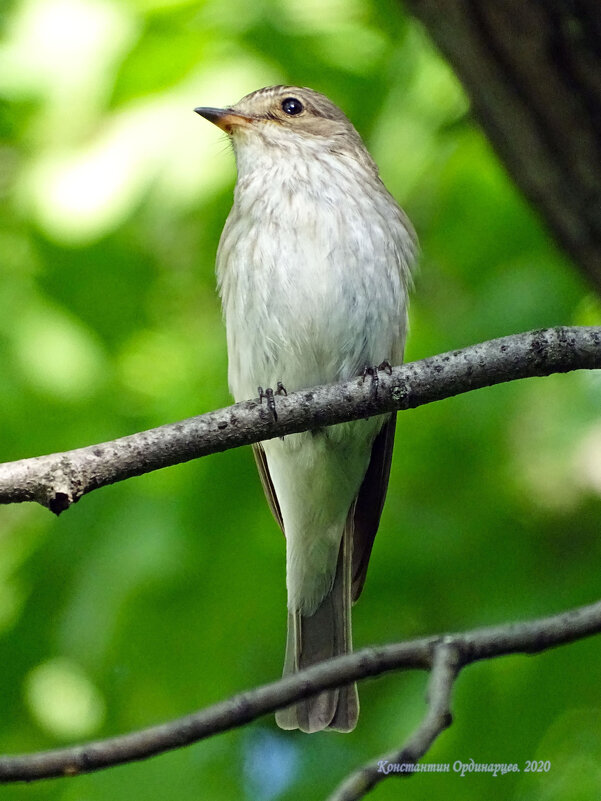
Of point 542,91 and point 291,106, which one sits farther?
point 291,106

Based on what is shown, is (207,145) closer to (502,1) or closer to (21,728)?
(502,1)

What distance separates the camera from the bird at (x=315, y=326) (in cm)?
482

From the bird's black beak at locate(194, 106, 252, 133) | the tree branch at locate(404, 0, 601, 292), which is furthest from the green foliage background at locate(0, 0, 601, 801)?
the tree branch at locate(404, 0, 601, 292)

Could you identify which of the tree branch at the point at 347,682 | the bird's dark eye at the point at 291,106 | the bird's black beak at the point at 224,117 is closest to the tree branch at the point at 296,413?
the tree branch at the point at 347,682

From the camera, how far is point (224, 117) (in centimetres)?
512

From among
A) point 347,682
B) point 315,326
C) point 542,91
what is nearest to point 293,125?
point 315,326

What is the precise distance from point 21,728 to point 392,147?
3.15 meters

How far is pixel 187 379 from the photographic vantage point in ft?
16.0

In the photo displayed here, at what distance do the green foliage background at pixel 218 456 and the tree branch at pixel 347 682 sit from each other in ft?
4.46

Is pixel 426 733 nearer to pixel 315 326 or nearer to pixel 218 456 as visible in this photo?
pixel 218 456

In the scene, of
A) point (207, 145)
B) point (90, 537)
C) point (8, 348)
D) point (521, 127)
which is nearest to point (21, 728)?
point (90, 537)

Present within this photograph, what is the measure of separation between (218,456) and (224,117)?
163cm

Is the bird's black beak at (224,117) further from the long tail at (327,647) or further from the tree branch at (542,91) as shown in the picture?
the long tail at (327,647)

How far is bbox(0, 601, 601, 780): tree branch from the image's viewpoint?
2477mm
